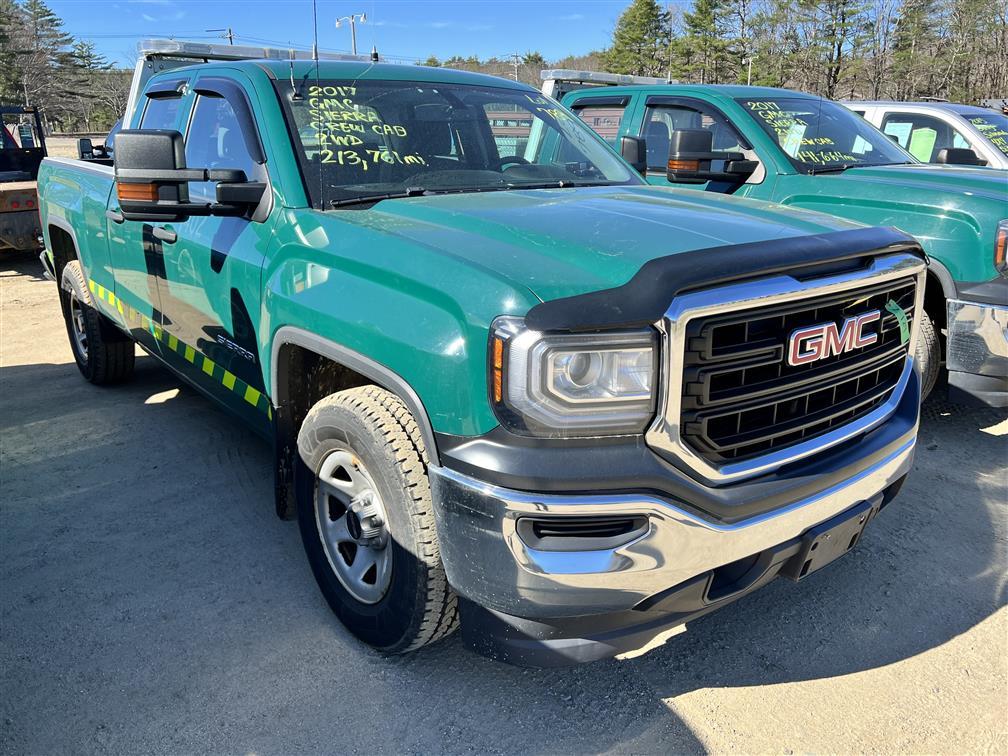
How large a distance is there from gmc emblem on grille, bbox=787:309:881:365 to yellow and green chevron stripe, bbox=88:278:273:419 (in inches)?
74.6

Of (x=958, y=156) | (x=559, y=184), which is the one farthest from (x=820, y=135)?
(x=559, y=184)

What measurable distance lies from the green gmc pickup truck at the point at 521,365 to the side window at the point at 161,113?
0.63 meters

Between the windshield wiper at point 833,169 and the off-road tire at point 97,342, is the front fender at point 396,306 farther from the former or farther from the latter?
the windshield wiper at point 833,169

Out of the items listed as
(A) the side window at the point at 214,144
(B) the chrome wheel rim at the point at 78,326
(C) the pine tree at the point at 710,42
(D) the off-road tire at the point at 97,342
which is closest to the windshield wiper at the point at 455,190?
(A) the side window at the point at 214,144

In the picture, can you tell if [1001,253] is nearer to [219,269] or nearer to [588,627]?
[588,627]

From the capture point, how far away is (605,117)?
668 cm

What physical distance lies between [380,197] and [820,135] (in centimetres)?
391

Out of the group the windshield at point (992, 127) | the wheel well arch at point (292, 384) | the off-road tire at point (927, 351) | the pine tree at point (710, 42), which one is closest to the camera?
the wheel well arch at point (292, 384)

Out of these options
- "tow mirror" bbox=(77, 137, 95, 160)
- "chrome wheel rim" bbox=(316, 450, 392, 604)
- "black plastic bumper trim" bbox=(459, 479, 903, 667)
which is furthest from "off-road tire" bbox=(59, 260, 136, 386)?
"black plastic bumper trim" bbox=(459, 479, 903, 667)

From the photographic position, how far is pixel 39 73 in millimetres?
67938

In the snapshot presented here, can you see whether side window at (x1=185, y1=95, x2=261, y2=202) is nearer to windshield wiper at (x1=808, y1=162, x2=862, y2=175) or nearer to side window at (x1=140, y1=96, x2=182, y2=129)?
side window at (x1=140, y1=96, x2=182, y2=129)

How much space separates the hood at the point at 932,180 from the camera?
4492 millimetres

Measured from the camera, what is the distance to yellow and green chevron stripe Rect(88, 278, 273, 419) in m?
3.23

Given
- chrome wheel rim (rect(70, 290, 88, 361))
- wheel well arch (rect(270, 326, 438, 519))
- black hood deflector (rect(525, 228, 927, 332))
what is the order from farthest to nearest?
chrome wheel rim (rect(70, 290, 88, 361)), wheel well arch (rect(270, 326, 438, 519)), black hood deflector (rect(525, 228, 927, 332))
